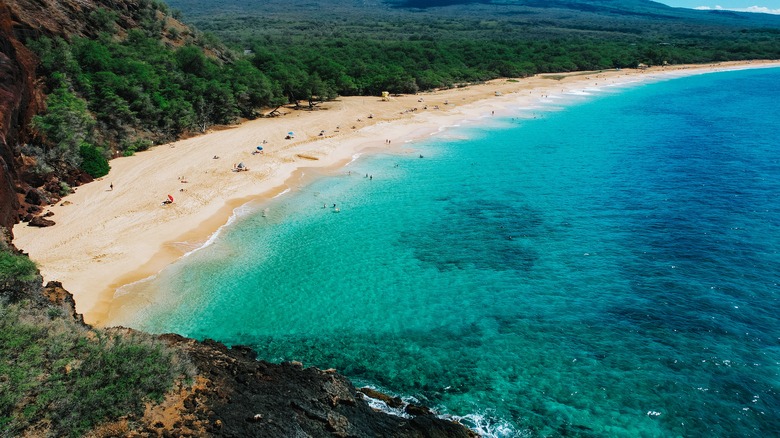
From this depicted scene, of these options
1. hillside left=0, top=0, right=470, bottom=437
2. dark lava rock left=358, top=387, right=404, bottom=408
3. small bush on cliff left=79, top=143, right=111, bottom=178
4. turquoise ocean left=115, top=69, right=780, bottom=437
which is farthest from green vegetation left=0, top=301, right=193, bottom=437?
small bush on cliff left=79, top=143, right=111, bottom=178

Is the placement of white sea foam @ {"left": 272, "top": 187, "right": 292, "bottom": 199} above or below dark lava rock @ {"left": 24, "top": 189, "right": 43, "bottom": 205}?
below

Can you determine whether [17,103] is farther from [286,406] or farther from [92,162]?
[286,406]

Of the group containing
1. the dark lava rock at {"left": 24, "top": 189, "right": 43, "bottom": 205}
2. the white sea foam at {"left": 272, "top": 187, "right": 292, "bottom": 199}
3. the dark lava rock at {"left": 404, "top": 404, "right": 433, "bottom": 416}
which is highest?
the dark lava rock at {"left": 24, "top": 189, "right": 43, "bottom": 205}

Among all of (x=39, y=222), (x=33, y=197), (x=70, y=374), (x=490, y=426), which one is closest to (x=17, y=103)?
(x=33, y=197)

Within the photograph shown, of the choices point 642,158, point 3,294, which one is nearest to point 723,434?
point 3,294

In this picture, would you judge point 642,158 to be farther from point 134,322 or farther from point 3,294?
point 3,294

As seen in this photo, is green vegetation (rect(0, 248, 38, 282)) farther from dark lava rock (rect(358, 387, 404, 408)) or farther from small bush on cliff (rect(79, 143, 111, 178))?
small bush on cliff (rect(79, 143, 111, 178))

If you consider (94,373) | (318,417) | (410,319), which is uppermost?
(94,373)
